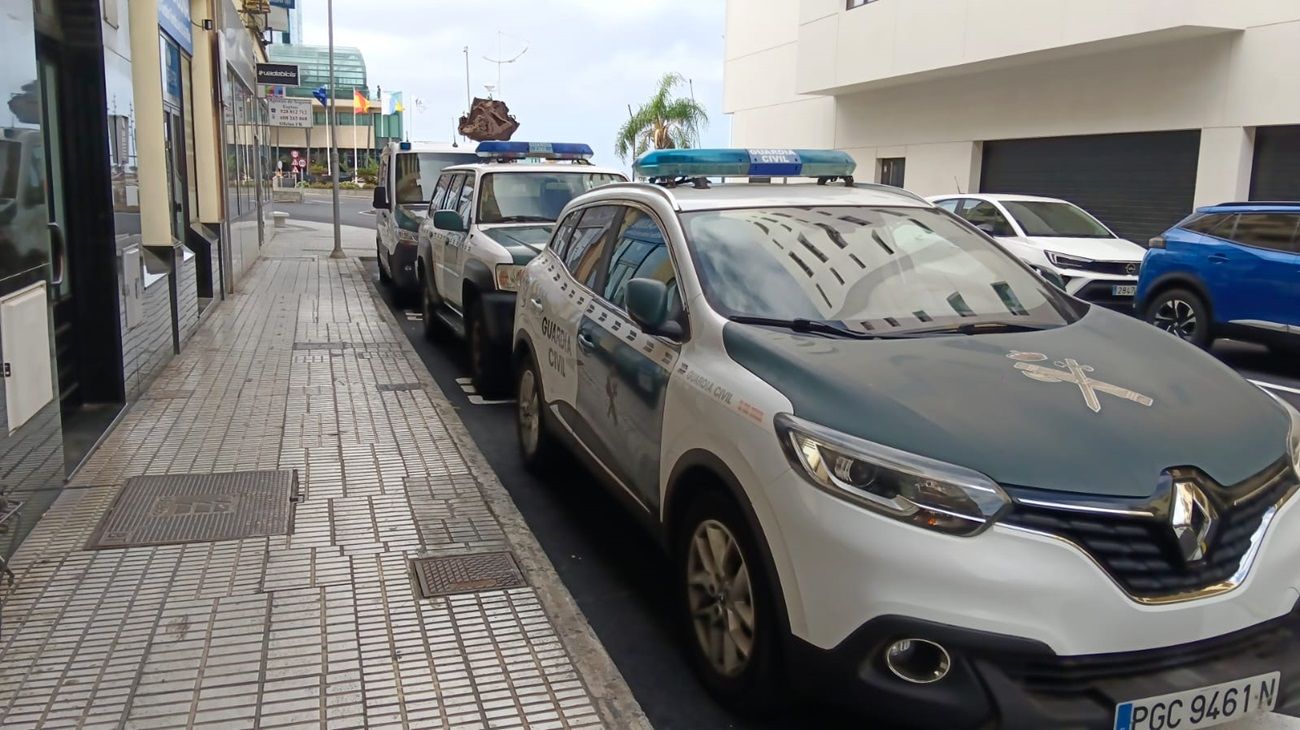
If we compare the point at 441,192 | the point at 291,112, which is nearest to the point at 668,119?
the point at 291,112

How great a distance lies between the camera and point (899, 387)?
3217 mm

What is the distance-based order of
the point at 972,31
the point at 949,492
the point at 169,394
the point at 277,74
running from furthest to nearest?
the point at 972,31 < the point at 277,74 < the point at 169,394 < the point at 949,492

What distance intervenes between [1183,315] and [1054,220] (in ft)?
11.0

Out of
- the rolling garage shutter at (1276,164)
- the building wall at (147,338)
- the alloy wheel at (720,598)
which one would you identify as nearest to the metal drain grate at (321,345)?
the building wall at (147,338)

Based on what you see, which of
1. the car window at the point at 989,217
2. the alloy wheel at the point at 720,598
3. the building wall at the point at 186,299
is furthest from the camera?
the car window at the point at 989,217

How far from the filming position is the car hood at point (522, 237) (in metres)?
8.12

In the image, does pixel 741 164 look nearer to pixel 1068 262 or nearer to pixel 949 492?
pixel 949 492

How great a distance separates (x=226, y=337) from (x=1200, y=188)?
603 inches

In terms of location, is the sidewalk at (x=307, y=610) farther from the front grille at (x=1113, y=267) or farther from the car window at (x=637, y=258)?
the front grille at (x=1113, y=267)

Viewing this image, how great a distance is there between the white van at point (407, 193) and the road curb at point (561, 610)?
716 cm

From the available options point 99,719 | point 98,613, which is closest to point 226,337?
point 98,613

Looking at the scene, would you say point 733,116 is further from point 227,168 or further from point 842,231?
point 842,231

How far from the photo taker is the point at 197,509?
532 centimetres

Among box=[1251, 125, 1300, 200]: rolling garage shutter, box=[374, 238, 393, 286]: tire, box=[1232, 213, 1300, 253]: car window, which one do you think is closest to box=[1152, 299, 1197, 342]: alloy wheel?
box=[1232, 213, 1300, 253]: car window
